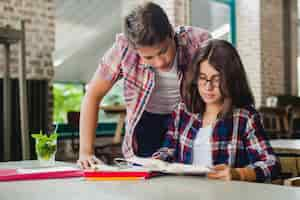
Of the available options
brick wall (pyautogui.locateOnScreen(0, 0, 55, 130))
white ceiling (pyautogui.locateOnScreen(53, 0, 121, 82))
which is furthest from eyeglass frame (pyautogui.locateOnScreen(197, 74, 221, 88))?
white ceiling (pyautogui.locateOnScreen(53, 0, 121, 82))

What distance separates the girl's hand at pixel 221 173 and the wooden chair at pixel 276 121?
631 cm

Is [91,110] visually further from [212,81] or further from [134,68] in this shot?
[212,81]

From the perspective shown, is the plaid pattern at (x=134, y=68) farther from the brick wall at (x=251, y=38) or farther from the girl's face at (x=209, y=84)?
the brick wall at (x=251, y=38)

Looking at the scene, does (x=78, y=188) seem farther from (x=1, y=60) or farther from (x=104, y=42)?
(x=104, y=42)

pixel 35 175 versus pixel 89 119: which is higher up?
pixel 89 119

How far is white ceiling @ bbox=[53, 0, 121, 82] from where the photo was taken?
612 cm

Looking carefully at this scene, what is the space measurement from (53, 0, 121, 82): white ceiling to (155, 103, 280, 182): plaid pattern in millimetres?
4319

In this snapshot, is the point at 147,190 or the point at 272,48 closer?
the point at 147,190

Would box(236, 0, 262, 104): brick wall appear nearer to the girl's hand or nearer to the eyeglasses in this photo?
the eyeglasses

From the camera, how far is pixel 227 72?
1.71 metres

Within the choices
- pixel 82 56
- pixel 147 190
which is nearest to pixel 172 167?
pixel 147 190

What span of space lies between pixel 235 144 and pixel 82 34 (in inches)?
191

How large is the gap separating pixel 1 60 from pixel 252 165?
139 inches

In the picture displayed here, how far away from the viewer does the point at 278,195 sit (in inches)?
46.0
